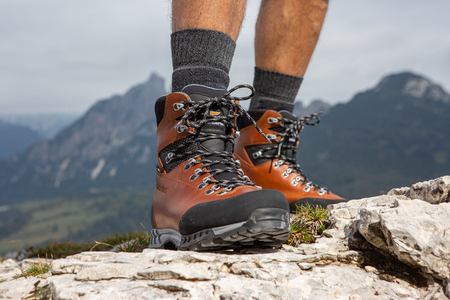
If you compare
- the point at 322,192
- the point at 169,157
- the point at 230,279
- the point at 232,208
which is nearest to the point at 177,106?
the point at 169,157

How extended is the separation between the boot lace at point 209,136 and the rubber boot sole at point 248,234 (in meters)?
0.46

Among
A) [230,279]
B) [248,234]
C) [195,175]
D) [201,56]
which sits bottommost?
[230,279]

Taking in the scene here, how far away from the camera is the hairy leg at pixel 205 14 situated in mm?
2727

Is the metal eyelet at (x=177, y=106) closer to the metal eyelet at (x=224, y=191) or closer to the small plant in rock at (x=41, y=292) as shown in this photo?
the metal eyelet at (x=224, y=191)

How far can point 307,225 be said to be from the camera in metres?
3.14

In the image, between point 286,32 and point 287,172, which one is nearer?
point 287,172

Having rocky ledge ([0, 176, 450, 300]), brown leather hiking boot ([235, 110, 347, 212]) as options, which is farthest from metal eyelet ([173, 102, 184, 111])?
brown leather hiking boot ([235, 110, 347, 212])

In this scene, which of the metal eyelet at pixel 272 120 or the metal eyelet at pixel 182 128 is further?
the metal eyelet at pixel 272 120

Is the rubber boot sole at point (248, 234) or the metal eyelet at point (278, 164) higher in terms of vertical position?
the metal eyelet at point (278, 164)

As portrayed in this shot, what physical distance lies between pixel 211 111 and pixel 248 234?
115cm

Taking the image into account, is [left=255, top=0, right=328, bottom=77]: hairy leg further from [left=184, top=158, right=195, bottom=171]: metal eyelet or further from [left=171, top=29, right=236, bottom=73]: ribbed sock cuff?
[left=184, top=158, right=195, bottom=171]: metal eyelet

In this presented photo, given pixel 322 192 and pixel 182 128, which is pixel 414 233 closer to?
pixel 322 192

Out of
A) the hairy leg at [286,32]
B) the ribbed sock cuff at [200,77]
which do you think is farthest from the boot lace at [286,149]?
the ribbed sock cuff at [200,77]

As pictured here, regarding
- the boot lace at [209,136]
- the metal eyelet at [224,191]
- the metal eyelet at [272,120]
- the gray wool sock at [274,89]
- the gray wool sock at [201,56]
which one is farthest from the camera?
the gray wool sock at [274,89]
